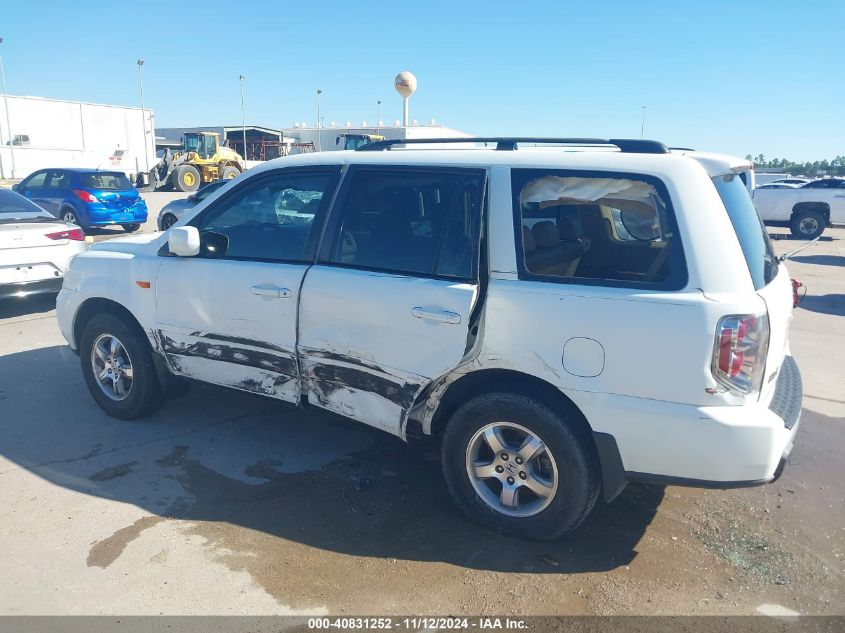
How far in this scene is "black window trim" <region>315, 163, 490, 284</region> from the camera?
3.37 metres

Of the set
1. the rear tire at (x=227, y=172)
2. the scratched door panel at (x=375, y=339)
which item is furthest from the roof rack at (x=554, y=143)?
the rear tire at (x=227, y=172)

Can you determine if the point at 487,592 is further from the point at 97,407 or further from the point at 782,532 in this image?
the point at 97,407

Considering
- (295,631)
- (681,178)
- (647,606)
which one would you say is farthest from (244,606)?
(681,178)

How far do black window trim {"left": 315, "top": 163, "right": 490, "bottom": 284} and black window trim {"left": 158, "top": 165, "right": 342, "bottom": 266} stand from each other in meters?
0.05

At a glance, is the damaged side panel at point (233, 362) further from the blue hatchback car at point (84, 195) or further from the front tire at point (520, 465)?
the blue hatchback car at point (84, 195)

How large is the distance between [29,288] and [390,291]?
19.9 ft

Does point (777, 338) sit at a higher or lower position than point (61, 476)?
higher

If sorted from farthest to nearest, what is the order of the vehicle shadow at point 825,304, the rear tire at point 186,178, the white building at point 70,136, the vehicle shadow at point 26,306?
the white building at point 70,136 < the rear tire at point 186,178 < the vehicle shadow at point 825,304 < the vehicle shadow at point 26,306

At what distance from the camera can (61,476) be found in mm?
4008

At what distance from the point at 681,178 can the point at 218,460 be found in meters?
3.17

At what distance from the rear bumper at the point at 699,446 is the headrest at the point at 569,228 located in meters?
1.30

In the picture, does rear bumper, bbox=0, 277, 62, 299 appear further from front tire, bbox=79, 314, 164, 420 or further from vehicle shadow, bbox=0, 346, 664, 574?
front tire, bbox=79, 314, 164, 420

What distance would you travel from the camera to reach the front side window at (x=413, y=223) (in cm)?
341

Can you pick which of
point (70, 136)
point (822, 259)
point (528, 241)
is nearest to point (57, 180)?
point (528, 241)
